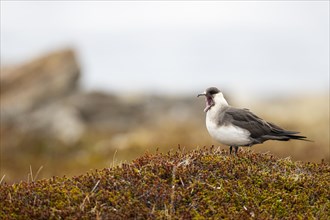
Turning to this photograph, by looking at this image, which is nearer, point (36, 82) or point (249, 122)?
point (249, 122)

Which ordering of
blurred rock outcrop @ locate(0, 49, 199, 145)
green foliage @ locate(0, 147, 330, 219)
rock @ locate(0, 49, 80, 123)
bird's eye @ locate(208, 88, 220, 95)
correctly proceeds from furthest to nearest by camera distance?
rock @ locate(0, 49, 80, 123), blurred rock outcrop @ locate(0, 49, 199, 145), bird's eye @ locate(208, 88, 220, 95), green foliage @ locate(0, 147, 330, 219)

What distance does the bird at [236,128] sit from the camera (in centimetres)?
1030

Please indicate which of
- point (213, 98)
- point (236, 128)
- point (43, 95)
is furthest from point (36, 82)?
point (236, 128)

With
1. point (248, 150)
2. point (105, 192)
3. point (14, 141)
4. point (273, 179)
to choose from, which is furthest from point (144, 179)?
point (14, 141)

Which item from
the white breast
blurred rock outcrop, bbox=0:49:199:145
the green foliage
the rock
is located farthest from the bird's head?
the rock

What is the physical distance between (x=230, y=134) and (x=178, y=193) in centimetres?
251

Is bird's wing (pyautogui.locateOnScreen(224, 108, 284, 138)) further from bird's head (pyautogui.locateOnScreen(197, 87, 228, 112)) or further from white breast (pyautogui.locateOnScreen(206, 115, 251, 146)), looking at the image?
bird's head (pyautogui.locateOnScreen(197, 87, 228, 112))

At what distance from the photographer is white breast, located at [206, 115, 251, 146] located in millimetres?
10250

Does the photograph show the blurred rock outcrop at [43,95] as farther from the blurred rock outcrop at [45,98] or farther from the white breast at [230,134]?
the white breast at [230,134]

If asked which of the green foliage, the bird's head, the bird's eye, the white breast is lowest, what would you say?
the green foliage

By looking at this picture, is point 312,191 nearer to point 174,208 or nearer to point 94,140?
point 174,208

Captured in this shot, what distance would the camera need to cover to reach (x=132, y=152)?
2591 cm

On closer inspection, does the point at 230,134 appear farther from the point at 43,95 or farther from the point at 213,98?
the point at 43,95

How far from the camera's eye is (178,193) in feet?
26.2
